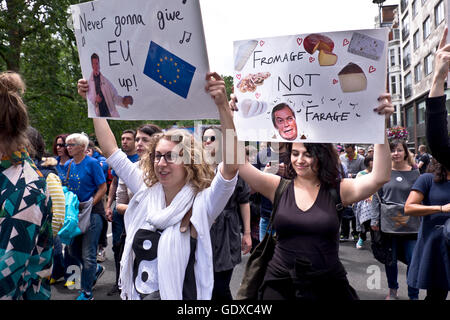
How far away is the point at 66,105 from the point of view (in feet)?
54.2

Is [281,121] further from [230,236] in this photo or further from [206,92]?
[230,236]

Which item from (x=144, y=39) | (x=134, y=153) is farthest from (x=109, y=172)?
(x=144, y=39)

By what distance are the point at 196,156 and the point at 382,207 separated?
3.20 meters

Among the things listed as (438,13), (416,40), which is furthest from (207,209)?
(416,40)

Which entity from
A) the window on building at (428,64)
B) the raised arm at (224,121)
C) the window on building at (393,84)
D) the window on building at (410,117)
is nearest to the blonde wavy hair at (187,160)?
the raised arm at (224,121)

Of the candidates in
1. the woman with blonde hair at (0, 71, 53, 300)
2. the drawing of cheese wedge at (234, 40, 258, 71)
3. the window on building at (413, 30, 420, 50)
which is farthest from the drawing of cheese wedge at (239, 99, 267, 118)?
the window on building at (413, 30, 420, 50)

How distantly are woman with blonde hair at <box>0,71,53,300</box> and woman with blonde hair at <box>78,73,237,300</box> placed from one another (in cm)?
47

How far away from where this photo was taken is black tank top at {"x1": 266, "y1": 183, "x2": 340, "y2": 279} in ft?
8.93

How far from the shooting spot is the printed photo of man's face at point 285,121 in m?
2.72

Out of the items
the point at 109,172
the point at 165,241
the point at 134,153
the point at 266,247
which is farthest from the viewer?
the point at 109,172

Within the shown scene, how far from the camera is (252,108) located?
281 cm

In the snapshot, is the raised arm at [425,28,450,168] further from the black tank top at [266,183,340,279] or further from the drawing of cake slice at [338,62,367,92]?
the black tank top at [266,183,340,279]

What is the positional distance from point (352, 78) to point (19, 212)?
198 centimetres

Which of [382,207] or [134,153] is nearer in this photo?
[382,207]
